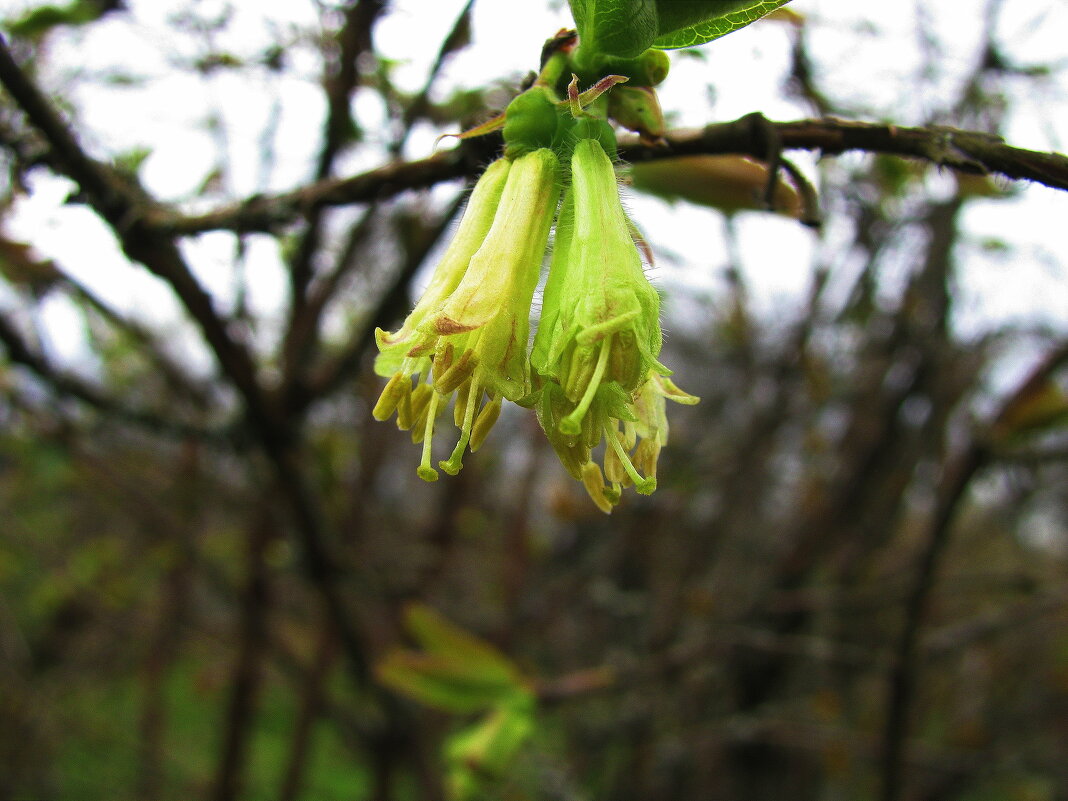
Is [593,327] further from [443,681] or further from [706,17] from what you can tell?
[443,681]

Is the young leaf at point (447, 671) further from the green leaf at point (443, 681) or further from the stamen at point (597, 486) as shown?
the stamen at point (597, 486)

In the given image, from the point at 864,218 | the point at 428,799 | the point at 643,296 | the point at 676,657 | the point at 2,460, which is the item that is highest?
the point at 864,218

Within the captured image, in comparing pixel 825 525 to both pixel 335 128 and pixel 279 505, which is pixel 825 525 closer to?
pixel 279 505

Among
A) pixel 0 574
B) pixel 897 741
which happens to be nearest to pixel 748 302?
pixel 897 741

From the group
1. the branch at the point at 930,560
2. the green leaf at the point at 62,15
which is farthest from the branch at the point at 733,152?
the branch at the point at 930,560

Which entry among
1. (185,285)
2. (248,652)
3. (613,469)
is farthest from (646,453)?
(248,652)
